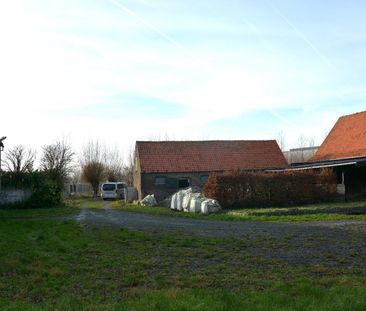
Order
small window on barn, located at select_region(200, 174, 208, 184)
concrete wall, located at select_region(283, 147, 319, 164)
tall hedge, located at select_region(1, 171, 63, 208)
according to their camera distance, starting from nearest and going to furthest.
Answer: tall hedge, located at select_region(1, 171, 63, 208)
small window on barn, located at select_region(200, 174, 208, 184)
concrete wall, located at select_region(283, 147, 319, 164)

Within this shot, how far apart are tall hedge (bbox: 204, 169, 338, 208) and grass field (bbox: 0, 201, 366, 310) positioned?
13.9 metres

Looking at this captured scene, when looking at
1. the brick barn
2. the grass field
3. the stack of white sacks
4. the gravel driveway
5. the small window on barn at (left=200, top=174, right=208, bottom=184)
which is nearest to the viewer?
the grass field

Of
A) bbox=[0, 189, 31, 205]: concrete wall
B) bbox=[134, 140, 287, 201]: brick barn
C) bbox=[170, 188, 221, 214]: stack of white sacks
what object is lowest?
bbox=[170, 188, 221, 214]: stack of white sacks

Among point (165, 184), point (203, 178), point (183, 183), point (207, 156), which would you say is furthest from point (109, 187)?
point (203, 178)

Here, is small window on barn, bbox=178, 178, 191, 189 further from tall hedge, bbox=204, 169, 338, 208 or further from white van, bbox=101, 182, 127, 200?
tall hedge, bbox=204, 169, 338, 208

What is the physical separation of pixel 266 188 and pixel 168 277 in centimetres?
1965

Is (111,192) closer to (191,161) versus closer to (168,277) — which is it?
(191,161)

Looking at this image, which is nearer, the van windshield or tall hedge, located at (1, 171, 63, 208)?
tall hedge, located at (1, 171, 63, 208)

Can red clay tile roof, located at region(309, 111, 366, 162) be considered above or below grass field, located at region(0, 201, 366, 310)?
above

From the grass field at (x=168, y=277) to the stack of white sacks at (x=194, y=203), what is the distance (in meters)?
12.5

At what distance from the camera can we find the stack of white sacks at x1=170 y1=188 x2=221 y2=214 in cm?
2550

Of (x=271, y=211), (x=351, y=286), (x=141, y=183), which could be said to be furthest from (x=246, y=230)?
(x=141, y=183)

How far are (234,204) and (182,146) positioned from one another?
17.6 m

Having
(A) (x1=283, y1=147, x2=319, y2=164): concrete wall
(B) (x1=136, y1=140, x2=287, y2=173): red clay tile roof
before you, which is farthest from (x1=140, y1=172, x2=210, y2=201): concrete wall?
(A) (x1=283, y1=147, x2=319, y2=164): concrete wall
